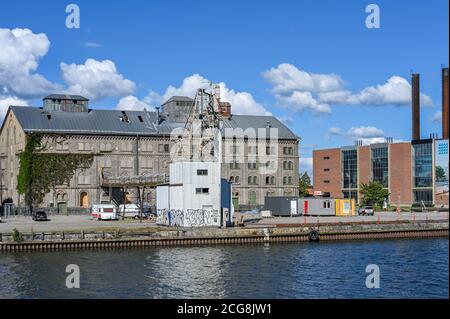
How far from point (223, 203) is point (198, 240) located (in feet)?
25.7

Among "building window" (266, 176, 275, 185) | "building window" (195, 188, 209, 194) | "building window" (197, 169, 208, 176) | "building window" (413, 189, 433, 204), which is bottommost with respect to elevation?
"building window" (413, 189, 433, 204)

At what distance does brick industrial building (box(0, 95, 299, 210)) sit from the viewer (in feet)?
351

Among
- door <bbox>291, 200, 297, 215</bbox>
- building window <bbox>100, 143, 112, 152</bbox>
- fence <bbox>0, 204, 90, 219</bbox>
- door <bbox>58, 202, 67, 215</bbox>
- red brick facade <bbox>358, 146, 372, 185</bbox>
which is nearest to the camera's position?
door <bbox>291, 200, 297, 215</bbox>

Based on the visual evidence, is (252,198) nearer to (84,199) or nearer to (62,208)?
(84,199)

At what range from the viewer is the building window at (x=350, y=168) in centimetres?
15012

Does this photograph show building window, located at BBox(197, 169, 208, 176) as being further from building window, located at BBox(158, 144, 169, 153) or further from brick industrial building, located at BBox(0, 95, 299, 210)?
building window, located at BBox(158, 144, 169, 153)

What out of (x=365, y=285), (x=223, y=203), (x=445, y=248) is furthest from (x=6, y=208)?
(x=365, y=285)

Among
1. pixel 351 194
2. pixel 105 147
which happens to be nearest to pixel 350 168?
pixel 351 194

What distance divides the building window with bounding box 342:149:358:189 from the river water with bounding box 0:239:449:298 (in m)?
84.5

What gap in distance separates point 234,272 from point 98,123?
68816mm

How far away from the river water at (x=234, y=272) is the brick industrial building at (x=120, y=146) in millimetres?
47486

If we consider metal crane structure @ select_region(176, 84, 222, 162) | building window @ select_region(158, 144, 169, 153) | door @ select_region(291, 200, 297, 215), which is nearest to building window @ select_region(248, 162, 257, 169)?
building window @ select_region(158, 144, 169, 153)
